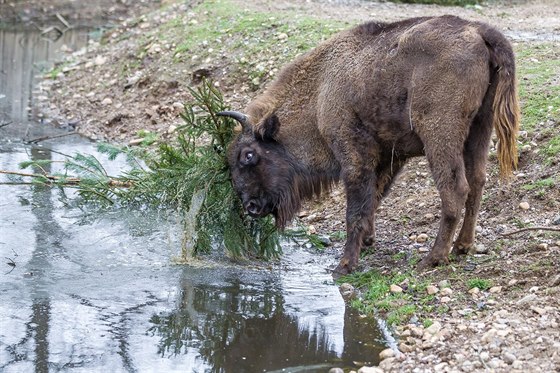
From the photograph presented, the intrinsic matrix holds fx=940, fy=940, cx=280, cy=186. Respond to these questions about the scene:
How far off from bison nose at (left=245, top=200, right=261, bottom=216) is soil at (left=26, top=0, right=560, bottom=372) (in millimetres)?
986

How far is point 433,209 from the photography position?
30.7 ft

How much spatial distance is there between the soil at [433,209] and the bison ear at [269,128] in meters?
1.36

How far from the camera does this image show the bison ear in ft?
28.4

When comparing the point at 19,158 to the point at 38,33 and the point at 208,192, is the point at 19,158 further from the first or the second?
the point at 38,33

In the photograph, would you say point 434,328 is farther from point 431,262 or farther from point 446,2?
point 446,2

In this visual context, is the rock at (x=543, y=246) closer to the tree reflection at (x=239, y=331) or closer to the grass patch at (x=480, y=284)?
the grass patch at (x=480, y=284)

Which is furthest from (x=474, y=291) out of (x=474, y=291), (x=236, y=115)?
(x=236, y=115)

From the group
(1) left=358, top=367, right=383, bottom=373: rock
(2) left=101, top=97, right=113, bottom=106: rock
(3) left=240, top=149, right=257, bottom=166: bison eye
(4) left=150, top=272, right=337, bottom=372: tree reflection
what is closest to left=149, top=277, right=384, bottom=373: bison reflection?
(4) left=150, top=272, right=337, bottom=372: tree reflection

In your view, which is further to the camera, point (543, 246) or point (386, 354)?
point (543, 246)

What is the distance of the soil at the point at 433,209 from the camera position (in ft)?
20.7

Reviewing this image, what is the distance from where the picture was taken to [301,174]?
28.8 ft

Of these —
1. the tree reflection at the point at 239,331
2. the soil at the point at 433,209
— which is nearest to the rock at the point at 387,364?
the soil at the point at 433,209

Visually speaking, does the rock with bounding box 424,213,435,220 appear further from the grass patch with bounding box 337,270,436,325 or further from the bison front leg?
the grass patch with bounding box 337,270,436,325

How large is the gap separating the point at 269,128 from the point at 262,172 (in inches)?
16.4
